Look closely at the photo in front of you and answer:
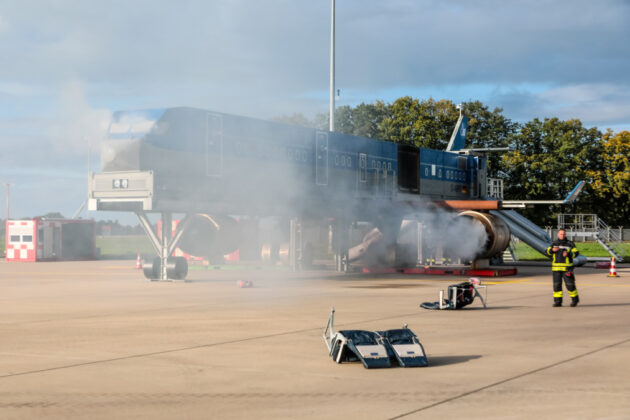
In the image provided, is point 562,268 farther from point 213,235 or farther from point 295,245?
point 213,235

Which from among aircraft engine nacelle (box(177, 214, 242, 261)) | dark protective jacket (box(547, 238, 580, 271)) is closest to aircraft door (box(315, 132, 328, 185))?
aircraft engine nacelle (box(177, 214, 242, 261))

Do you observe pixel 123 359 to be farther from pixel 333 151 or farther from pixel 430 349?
pixel 333 151

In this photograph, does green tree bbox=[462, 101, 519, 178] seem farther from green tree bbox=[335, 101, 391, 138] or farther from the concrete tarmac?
the concrete tarmac

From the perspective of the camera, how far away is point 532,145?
88.8 meters

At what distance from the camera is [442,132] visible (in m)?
80.3

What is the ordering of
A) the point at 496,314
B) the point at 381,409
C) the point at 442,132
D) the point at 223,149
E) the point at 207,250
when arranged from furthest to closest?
1. the point at 442,132
2. the point at 207,250
3. the point at 223,149
4. the point at 496,314
5. the point at 381,409

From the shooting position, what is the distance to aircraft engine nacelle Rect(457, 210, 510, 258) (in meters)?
33.3

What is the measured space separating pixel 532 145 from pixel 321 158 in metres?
61.9

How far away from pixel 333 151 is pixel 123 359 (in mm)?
22106

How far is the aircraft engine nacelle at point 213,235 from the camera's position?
40062 mm

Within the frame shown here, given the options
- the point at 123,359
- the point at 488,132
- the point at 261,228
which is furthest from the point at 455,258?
the point at 488,132

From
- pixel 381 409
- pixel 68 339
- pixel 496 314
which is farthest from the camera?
pixel 496 314

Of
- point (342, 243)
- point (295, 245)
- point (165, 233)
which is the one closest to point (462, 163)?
point (342, 243)

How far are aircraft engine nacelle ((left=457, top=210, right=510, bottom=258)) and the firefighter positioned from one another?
507 inches
